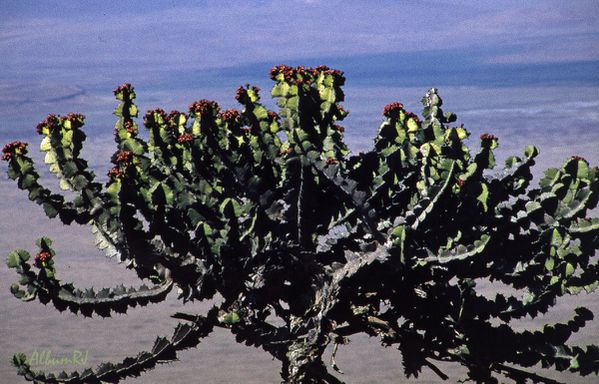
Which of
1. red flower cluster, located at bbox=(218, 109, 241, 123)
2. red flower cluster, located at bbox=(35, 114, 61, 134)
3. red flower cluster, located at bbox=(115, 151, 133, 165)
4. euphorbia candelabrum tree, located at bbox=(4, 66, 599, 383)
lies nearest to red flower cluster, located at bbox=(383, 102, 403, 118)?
euphorbia candelabrum tree, located at bbox=(4, 66, 599, 383)

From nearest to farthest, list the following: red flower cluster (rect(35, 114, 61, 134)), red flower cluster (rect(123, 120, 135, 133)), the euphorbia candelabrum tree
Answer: the euphorbia candelabrum tree, red flower cluster (rect(35, 114, 61, 134)), red flower cluster (rect(123, 120, 135, 133))

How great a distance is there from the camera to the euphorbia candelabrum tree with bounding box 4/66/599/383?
580 centimetres

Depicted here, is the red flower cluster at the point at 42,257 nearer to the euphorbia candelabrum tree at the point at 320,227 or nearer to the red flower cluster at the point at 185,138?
the euphorbia candelabrum tree at the point at 320,227

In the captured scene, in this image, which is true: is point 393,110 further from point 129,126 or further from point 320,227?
point 129,126

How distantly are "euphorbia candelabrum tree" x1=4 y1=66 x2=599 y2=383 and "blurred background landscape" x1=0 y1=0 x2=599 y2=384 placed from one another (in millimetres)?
6613

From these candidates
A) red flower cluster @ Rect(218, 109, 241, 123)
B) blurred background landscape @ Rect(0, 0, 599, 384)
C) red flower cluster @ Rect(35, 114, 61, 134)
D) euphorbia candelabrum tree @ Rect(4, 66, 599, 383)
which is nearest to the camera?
euphorbia candelabrum tree @ Rect(4, 66, 599, 383)

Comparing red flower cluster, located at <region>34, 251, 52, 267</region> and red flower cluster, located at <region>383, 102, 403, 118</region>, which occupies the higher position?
red flower cluster, located at <region>383, 102, 403, 118</region>

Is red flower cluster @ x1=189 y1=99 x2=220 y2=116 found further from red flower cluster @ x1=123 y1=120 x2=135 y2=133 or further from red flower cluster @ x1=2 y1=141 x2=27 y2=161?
red flower cluster @ x1=2 y1=141 x2=27 y2=161

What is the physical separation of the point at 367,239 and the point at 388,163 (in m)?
0.53

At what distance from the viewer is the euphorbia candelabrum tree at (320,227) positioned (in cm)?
580

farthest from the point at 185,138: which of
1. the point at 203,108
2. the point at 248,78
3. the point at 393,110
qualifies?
the point at 248,78

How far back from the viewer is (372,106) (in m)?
46.0

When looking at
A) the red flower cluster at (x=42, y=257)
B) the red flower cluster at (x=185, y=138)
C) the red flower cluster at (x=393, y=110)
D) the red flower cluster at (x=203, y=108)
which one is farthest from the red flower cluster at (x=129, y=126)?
the red flower cluster at (x=393, y=110)

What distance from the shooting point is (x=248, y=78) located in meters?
66.1
